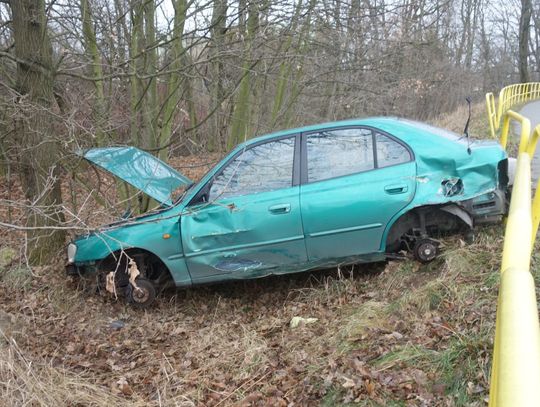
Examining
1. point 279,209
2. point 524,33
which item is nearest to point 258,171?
point 279,209

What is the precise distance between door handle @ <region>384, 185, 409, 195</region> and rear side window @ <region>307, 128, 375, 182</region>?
26 cm

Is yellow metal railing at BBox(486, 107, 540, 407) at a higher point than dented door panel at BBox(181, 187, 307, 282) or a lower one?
higher

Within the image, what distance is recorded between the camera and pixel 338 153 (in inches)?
197

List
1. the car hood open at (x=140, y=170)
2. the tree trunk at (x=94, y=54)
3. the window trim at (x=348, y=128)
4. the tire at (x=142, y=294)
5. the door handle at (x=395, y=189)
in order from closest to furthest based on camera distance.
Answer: the door handle at (x=395, y=189)
the window trim at (x=348, y=128)
the tire at (x=142, y=294)
the car hood open at (x=140, y=170)
the tree trunk at (x=94, y=54)

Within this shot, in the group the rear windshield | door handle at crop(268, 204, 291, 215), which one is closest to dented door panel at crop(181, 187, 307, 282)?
door handle at crop(268, 204, 291, 215)

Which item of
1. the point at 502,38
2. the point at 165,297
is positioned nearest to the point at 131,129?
the point at 165,297

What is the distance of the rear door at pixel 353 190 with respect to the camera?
4.79m

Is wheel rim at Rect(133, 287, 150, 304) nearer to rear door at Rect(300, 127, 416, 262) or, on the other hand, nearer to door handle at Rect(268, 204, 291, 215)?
door handle at Rect(268, 204, 291, 215)

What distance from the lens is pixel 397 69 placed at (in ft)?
48.0

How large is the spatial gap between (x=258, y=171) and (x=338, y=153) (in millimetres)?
784

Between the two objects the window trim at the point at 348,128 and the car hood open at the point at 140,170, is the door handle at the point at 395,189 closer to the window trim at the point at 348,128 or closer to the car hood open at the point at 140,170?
the window trim at the point at 348,128

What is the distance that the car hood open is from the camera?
220 inches

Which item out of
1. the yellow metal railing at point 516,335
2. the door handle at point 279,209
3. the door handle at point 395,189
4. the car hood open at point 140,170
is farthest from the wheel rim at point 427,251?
the yellow metal railing at point 516,335

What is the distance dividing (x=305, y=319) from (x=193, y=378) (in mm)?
1192
